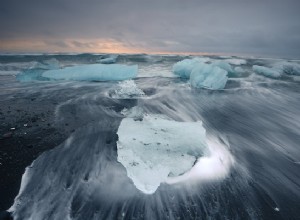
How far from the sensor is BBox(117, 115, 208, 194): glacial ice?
10.2 feet

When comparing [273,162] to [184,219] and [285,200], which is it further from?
[184,219]

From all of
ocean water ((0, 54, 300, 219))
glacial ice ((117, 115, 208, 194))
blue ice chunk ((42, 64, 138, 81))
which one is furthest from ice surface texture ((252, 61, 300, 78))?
glacial ice ((117, 115, 208, 194))

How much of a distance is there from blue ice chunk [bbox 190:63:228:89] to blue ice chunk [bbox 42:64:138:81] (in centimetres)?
335

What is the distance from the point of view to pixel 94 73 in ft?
38.8

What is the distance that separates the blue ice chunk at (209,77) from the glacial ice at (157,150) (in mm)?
7507

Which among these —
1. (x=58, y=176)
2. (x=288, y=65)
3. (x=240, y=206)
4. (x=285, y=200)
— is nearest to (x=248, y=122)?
(x=285, y=200)

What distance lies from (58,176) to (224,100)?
747cm

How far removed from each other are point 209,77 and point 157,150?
8891 mm

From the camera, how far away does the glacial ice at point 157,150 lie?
3.11 meters

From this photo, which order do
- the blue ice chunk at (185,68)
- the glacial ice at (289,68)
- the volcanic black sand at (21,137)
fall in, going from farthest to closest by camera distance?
the glacial ice at (289,68)
the blue ice chunk at (185,68)
the volcanic black sand at (21,137)

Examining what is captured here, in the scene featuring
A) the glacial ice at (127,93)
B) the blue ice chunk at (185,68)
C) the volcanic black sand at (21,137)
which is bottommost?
the blue ice chunk at (185,68)

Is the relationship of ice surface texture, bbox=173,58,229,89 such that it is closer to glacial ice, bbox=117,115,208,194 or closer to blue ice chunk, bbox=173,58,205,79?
blue ice chunk, bbox=173,58,205,79

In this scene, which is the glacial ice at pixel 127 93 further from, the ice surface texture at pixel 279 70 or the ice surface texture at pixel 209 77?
the ice surface texture at pixel 279 70

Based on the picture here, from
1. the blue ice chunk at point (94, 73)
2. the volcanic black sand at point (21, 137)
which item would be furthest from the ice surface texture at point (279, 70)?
the volcanic black sand at point (21, 137)
